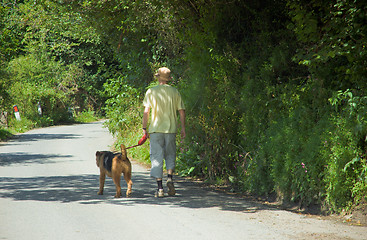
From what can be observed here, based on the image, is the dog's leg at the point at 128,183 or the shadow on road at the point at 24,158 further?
the shadow on road at the point at 24,158

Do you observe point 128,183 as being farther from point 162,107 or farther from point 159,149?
point 162,107

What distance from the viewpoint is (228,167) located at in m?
10.1

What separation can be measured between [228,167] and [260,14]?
2.99 m

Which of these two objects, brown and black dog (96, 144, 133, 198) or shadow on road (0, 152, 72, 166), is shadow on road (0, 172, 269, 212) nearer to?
brown and black dog (96, 144, 133, 198)

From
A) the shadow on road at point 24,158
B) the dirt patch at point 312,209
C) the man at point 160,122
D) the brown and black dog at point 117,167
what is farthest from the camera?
the shadow on road at point 24,158

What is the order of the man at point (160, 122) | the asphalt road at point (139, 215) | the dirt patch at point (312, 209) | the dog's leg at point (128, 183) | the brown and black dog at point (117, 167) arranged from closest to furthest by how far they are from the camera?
the asphalt road at point (139, 215), the dirt patch at point (312, 209), the brown and black dog at point (117, 167), the dog's leg at point (128, 183), the man at point (160, 122)

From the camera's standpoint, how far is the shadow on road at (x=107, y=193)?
313 inches

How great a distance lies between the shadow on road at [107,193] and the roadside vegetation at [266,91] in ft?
2.29

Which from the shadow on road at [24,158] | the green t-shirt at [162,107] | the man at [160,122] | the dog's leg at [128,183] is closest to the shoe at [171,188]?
the man at [160,122]

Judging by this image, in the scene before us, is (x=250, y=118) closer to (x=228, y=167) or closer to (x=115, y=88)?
(x=228, y=167)

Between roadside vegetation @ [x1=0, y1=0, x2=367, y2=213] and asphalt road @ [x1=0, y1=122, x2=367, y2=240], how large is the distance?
1.92ft

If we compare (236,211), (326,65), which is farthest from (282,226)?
(326,65)

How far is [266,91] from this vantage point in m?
8.98

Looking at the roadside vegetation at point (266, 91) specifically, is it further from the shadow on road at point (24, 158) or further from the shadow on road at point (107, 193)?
the shadow on road at point (24, 158)
